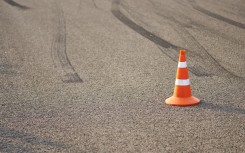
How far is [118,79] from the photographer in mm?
9258

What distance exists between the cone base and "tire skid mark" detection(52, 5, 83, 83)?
205cm

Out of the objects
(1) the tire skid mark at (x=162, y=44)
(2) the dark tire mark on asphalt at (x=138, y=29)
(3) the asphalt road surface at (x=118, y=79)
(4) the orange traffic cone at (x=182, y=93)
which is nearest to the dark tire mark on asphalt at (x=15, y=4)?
(3) the asphalt road surface at (x=118, y=79)

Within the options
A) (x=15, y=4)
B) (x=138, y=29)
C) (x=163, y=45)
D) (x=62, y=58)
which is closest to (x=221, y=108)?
(x=62, y=58)

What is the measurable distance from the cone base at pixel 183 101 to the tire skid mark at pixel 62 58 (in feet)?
6.72

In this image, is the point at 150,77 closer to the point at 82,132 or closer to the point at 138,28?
the point at 82,132

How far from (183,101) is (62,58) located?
397 cm

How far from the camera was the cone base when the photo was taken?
7562 millimetres

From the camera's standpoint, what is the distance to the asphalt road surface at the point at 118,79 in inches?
249

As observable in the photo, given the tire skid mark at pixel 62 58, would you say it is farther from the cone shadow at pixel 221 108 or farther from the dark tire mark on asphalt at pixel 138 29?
the cone shadow at pixel 221 108

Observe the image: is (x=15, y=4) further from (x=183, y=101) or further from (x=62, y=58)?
(x=183, y=101)

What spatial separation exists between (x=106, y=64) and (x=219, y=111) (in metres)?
3.61

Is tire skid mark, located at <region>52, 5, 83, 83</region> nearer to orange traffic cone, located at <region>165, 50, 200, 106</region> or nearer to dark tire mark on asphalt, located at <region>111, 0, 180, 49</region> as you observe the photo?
dark tire mark on asphalt, located at <region>111, 0, 180, 49</region>

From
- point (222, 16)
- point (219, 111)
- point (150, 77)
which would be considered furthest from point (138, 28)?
point (219, 111)

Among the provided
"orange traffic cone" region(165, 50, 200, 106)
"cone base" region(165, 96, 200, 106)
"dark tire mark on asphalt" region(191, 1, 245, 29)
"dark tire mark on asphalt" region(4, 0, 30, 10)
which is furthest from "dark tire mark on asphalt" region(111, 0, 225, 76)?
"dark tire mark on asphalt" region(4, 0, 30, 10)
